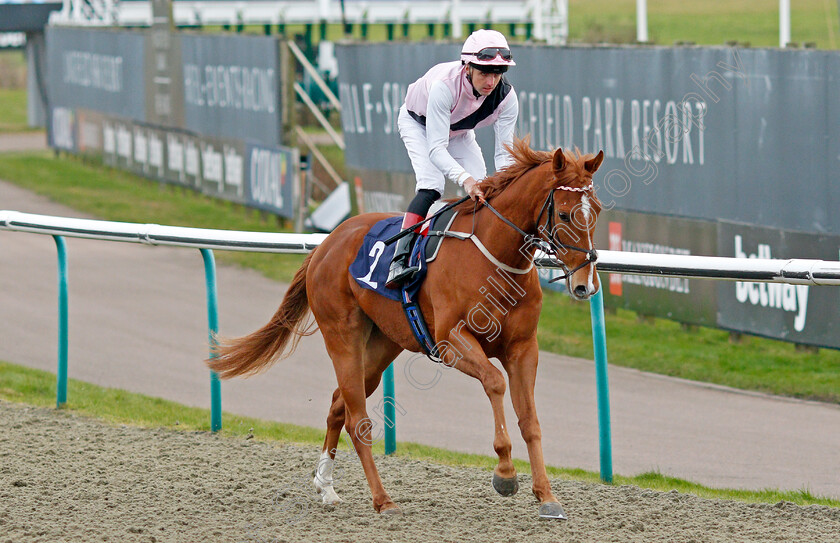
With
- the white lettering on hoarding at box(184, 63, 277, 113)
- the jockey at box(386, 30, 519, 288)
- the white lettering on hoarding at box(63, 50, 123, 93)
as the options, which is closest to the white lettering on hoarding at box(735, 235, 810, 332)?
the jockey at box(386, 30, 519, 288)

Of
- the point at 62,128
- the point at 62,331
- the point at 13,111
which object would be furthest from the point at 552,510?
the point at 13,111

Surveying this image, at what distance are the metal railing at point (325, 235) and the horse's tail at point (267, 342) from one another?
37 cm

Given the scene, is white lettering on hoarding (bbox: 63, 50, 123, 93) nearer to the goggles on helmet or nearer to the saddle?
the saddle

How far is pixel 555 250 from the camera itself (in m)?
4.36

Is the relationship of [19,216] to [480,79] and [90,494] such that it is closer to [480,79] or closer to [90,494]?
[90,494]

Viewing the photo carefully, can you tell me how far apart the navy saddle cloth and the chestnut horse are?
1.8 inches

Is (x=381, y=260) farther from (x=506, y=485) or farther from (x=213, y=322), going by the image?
(x=213, y=322)

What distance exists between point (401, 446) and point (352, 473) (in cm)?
87

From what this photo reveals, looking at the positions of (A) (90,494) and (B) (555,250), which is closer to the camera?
(B) (555,250)

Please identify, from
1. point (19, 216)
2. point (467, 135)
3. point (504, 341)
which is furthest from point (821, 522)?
point (19, 216)

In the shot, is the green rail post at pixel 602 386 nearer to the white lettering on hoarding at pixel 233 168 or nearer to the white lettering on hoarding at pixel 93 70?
the white lettering on hoarding at pixel 233 168

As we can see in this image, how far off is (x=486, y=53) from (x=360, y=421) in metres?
1.59

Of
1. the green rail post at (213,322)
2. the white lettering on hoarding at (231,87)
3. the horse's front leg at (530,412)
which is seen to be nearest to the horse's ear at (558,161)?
the horse's front leg at (530,412)

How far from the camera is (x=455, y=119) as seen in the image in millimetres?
5043
